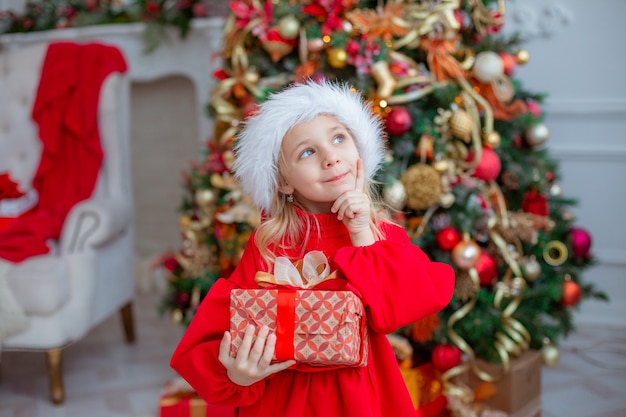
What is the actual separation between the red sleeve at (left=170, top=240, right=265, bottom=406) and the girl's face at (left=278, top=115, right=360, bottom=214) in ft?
0.69

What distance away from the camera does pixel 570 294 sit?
2334mm

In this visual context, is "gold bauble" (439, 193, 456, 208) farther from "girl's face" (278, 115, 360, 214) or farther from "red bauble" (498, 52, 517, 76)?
"girl's face" (278, 115, 360, 214)

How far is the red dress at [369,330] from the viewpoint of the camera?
3.53 ft

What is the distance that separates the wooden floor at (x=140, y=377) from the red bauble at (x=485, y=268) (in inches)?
18.6

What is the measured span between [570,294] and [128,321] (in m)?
1.77

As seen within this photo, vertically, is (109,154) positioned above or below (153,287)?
above

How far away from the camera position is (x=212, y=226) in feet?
7.91

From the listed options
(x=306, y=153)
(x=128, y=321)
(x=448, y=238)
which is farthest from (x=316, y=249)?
(x=128, y=321)

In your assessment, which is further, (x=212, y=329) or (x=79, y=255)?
(x=79, y=255)

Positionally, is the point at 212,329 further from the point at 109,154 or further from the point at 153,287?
the point at 153,287

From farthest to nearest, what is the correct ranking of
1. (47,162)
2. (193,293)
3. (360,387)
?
1. (47,162)
2. (193,293)
3. (360,387)

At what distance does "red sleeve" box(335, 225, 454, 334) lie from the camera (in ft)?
3.50

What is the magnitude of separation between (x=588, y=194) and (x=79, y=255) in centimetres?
211

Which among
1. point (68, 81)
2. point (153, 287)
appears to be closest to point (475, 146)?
point (68, 81)
